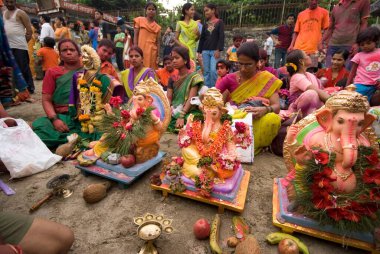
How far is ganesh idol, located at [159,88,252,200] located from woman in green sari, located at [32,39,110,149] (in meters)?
1.75

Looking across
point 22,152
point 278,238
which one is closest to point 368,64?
point 278,238

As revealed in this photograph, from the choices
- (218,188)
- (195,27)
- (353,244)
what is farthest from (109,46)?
(353,244)

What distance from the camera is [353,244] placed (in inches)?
74.7

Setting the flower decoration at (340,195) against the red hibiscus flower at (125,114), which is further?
the red hibiscus flower at (125,114)

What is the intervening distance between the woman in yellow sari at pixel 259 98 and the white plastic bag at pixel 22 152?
9.24ft

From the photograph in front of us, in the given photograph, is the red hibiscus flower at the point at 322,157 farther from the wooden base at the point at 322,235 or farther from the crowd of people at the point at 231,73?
the crowd of people at the point at 231,73

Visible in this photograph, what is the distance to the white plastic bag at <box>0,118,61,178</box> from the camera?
9.68ft

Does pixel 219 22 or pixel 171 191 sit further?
pixel 219 22

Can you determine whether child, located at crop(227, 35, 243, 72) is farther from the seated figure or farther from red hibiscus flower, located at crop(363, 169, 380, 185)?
red hibiscus flower, located at crop(363, 169, 380, 185)

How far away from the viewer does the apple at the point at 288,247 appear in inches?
71.9

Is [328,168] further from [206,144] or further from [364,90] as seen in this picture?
[364,90]

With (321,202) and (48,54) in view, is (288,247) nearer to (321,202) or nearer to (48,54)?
(321,202)

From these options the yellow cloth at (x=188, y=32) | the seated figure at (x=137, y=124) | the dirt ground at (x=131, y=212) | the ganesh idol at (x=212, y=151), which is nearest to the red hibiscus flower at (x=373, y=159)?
the dirt ground at (x=131, y=212)

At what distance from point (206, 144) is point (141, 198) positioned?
95cm
